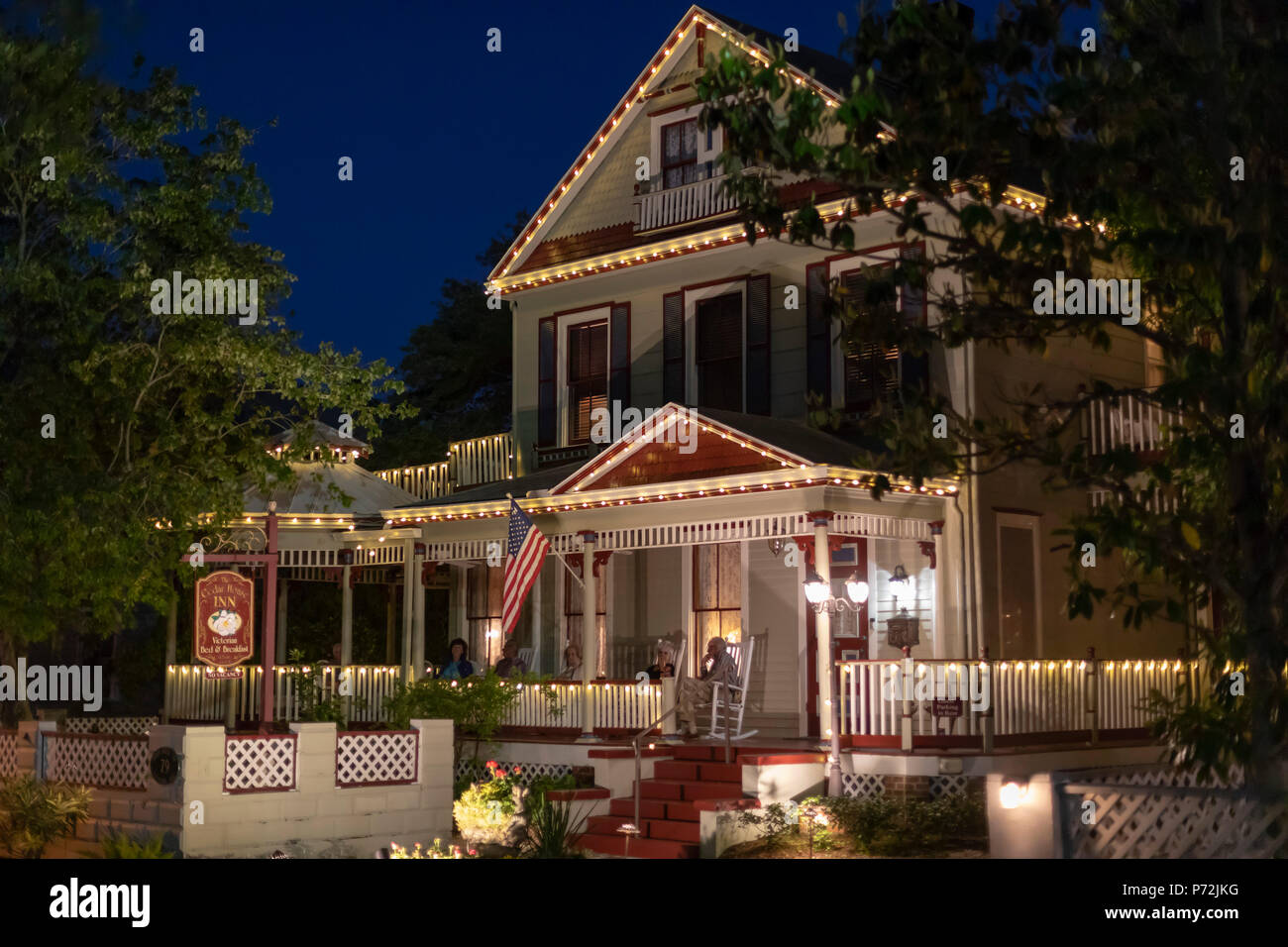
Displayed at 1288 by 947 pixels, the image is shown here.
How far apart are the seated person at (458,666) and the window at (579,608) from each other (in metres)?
1.27

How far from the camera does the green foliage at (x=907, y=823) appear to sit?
1555cm

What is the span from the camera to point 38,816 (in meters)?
16.9

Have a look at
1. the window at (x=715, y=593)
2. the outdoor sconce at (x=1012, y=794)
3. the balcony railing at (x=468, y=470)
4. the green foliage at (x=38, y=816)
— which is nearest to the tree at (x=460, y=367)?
the balcony railing at (x=468, y=470)

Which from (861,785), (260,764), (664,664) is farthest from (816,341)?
(260,764)

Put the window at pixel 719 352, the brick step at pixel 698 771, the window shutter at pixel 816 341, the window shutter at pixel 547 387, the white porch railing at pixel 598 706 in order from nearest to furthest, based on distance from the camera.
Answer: the brick step at pixel 698 771 < the white porch railing at pixel 598 706 < the window shutter at pixel 816 341 < the window at pixel 719 352 < the window shutter at pixel 547 387

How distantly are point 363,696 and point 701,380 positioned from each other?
6.19m

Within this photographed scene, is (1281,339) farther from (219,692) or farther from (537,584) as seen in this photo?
(219,692)

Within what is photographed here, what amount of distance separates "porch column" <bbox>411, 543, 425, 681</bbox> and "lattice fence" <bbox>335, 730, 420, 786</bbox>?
3678 millimetres

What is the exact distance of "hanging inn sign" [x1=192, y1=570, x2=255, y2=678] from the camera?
17500mm

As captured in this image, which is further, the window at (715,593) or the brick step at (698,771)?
the window at (715,593)

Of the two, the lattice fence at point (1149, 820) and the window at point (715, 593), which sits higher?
the window at point (715, 593)

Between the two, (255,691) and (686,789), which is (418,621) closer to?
(255,691)

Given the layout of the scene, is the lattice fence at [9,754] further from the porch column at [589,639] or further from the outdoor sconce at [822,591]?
the outdoor sconce at [822,591]
